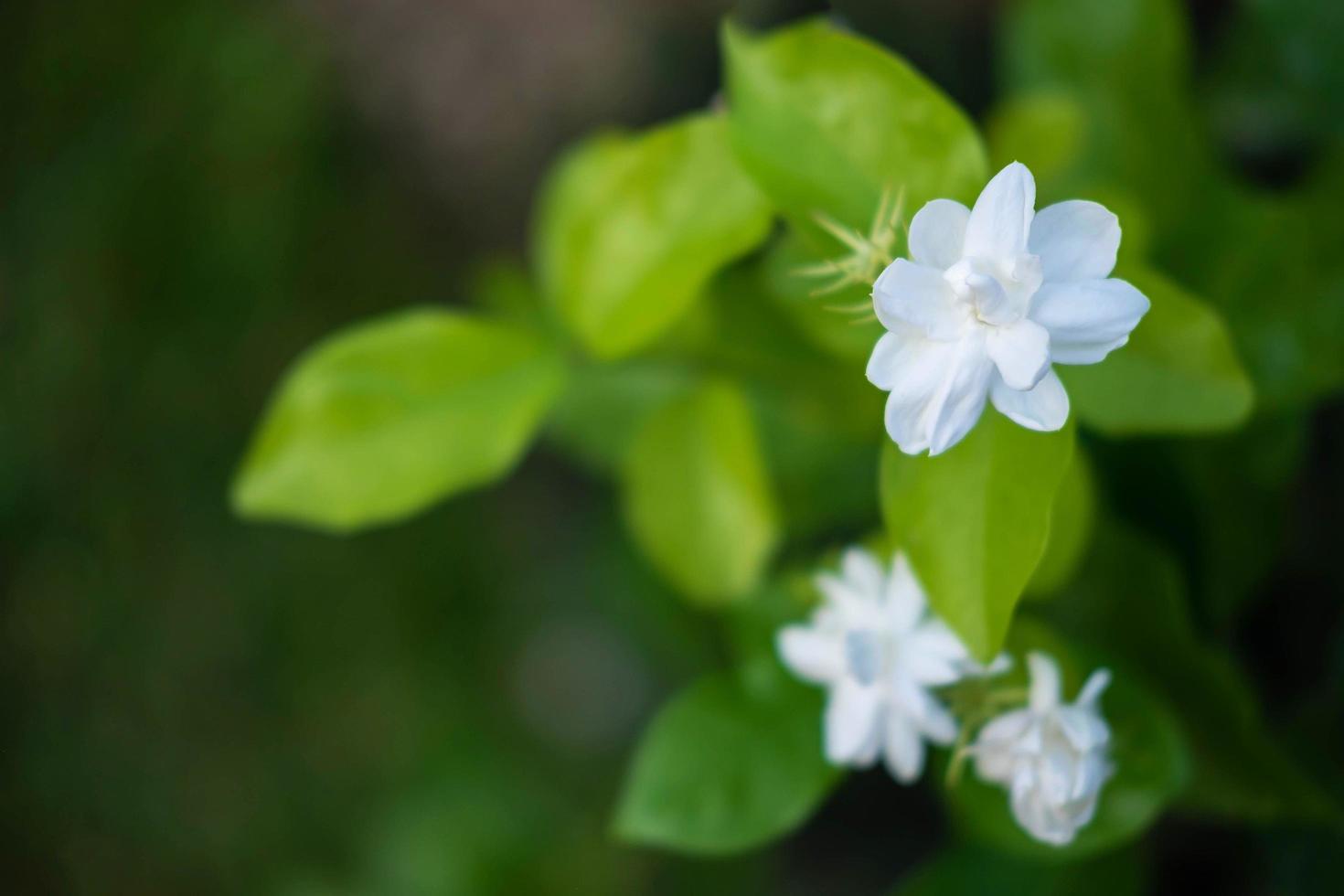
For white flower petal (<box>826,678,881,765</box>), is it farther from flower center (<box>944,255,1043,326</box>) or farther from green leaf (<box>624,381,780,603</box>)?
flower center (<box>944,255,1043,326</box>)

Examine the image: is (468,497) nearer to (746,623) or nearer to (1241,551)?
(746,623)

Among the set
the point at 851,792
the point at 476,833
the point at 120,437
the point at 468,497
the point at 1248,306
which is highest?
the point at 1248,306

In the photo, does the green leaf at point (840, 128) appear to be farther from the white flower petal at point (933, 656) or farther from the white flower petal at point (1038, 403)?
the white flower petal at point (933, 656)

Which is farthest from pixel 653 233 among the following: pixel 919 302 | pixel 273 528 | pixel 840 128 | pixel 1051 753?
pixel 273 528

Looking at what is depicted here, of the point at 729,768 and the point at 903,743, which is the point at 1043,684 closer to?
the point at 903,743

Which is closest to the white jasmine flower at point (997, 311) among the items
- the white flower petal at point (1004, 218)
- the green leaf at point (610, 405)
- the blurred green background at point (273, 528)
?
the white flower petal at point (1004, 218)

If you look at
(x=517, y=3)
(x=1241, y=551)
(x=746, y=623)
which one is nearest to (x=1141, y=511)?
(x=1241, y=551)

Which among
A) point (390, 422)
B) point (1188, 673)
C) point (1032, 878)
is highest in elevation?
point (390, 422)
